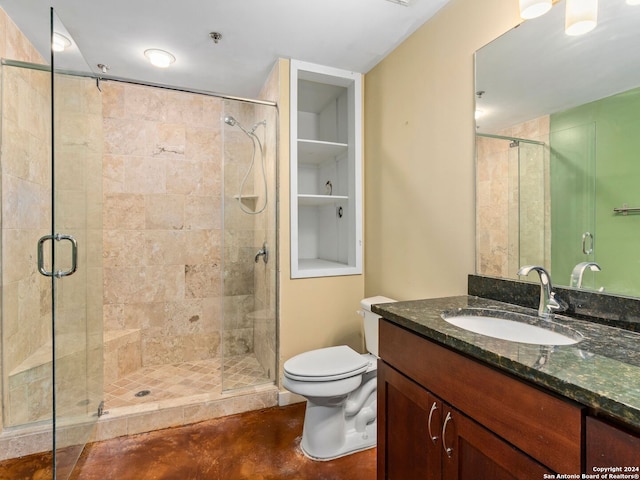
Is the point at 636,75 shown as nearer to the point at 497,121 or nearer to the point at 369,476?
the point at 497,121

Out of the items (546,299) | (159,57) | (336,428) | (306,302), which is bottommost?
(336,428)

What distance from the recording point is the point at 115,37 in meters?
1.93

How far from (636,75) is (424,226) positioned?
1029mm

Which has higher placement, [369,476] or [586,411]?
[586,411]

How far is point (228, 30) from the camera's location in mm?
1874

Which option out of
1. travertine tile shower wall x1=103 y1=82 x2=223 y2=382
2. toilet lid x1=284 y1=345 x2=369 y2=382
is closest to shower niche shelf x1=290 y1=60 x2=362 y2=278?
toilet lid x1=284 y1=345 x2=369 y2=382

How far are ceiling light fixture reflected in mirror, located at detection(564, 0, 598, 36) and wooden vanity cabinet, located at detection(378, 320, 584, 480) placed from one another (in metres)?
1.21

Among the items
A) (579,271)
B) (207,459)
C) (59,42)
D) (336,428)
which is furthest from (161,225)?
(579,271)

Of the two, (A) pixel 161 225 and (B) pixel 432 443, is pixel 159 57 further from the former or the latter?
(B) pixel 432 443

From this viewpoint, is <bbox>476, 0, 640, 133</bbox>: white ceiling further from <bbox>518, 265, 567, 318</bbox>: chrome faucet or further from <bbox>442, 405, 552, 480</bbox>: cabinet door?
<bbox>442, 405, 552, 480</bbox>: cabinet door

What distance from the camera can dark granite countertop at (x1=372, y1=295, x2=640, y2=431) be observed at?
609mm

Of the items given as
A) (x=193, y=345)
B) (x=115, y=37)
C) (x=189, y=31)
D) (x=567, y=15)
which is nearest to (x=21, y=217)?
(x=115, y=37)

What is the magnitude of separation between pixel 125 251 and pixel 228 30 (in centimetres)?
187

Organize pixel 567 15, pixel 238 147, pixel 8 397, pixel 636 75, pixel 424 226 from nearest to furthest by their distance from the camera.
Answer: pixel 636 75, pixel 567 15, pixel 8 397, pixel 424 226, pixel 238 147
